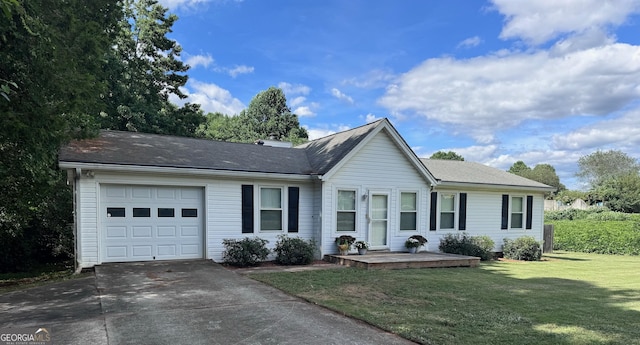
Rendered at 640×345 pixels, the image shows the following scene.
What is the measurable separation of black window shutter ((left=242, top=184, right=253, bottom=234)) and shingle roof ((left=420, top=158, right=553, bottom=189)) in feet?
23.6

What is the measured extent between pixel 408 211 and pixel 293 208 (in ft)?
14.5

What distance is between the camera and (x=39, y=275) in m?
10.8

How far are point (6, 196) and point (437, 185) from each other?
13.6 m

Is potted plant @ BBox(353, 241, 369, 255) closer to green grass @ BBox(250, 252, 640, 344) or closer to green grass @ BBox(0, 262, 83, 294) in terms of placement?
green grass @ BBox(250, 252, 640, 344)

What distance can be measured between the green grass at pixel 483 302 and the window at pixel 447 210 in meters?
Result: 3.72

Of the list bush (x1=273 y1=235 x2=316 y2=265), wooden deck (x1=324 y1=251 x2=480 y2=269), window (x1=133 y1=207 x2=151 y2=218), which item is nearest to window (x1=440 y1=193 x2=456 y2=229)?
wooden deck (x1=324 y1=251 x2=480 y2=269)

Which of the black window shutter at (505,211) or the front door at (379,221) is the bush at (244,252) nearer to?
the front door at (379,221)

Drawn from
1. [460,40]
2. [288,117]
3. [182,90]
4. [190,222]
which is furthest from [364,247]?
[288,117]

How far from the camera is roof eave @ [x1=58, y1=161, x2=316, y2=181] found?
30.7ft

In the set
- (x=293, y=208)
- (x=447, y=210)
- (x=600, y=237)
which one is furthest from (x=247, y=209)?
(x=600, y=237)

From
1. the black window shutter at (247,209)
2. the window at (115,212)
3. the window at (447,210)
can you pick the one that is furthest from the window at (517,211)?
the window at (115,212)

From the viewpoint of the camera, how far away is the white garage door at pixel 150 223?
10.0m

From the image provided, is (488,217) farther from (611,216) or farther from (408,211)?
(611,216)

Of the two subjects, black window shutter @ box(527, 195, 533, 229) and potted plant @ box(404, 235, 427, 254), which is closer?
potted plant @ box(404, 235, 427, 254)
